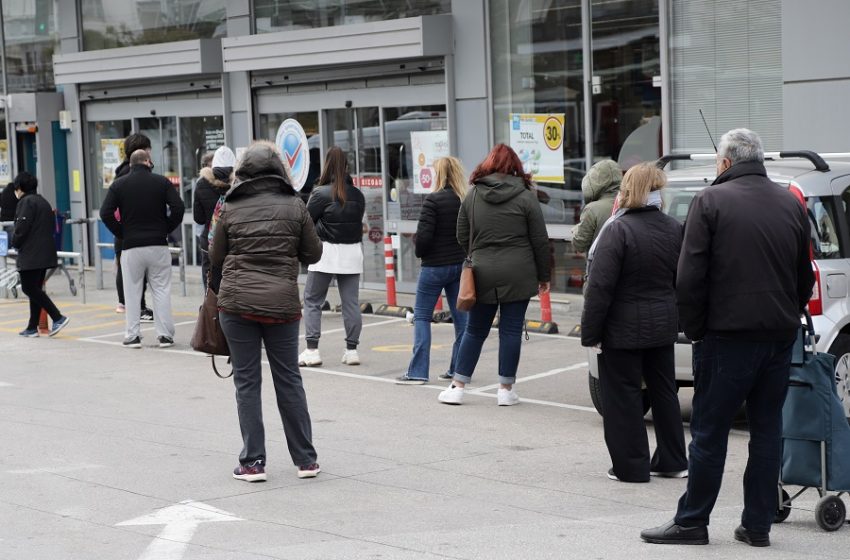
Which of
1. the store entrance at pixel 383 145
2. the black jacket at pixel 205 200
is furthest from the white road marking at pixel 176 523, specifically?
the store entrance at pixel 383 145

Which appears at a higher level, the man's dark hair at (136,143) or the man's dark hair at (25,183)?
the man's dark hair at (136,143)

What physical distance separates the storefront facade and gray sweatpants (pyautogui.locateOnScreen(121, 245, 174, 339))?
3.88 meters

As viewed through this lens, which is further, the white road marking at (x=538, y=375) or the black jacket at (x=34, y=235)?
the black jacket at (x=34, y=235)

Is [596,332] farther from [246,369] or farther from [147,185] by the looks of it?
[147,185]

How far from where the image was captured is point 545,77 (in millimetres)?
15266

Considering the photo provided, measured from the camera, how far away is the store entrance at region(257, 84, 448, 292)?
54.0 feet

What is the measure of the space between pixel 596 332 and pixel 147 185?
681 centimetres

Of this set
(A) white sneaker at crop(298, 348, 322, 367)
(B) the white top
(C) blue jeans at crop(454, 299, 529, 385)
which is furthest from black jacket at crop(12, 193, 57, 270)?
(C) blue jeans at crop(454, 299, 529, 385)

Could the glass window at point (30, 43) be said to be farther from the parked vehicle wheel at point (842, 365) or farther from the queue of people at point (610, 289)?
the parked vehicle wheel at point (842, 365)

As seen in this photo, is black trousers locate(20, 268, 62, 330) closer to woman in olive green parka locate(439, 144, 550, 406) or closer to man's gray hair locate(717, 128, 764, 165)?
woman in olive green parka locate(439, 144, 550, 406)

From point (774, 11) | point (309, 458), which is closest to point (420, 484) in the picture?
point (309, 458)

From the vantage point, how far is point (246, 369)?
293 inches

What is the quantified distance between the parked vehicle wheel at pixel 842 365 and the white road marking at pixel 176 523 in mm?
3984

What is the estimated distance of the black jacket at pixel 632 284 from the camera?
721 centimetres
